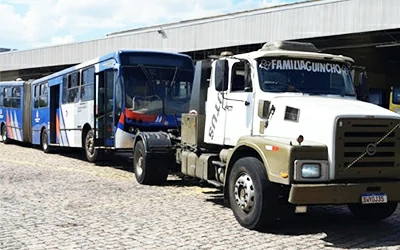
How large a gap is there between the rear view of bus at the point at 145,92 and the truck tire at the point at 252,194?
5.94 m

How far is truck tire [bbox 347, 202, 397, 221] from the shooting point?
27.2ft

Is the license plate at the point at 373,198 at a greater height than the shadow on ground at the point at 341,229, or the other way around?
the license plate at the point at 373,198

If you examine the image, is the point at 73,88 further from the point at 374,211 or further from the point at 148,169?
the point at 374,211

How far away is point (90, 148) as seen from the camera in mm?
17219

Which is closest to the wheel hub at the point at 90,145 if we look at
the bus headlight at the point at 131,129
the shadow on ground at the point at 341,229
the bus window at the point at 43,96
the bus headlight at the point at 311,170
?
the bus headlight at the point at 131,129

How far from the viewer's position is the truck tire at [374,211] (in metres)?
8.28

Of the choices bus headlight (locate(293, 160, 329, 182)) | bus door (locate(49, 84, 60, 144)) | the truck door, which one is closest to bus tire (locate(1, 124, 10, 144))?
bus door (locate(49, 84, 60, 144))

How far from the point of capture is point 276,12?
2541 cm

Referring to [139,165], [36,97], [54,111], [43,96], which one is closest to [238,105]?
[139,165]

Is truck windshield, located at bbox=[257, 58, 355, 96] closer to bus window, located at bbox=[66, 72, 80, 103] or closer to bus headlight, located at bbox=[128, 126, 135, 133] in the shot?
bus headlight, located at bbox=[128, 126, 135, 133]

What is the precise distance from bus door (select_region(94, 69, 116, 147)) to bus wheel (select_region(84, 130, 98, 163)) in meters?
0.73

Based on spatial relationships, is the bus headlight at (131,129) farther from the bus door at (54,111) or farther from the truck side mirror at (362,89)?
the bus door at (54,111)

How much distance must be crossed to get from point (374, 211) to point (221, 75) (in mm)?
3217

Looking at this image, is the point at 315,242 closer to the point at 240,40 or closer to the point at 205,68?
the point at 205,68
